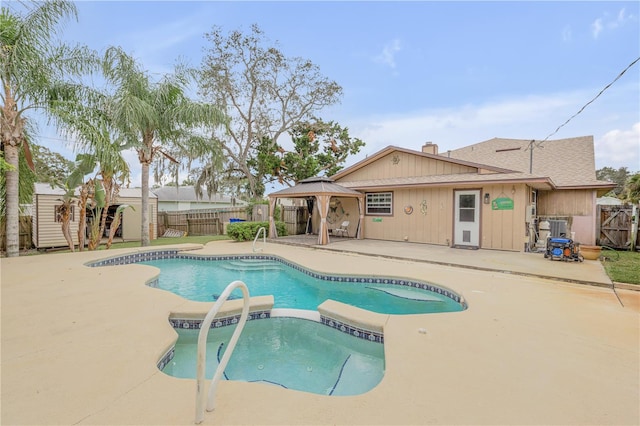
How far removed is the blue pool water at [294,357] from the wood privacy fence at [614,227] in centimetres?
1228

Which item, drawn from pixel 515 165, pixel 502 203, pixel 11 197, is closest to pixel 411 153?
pixel 502 203

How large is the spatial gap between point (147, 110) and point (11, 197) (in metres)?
4.42

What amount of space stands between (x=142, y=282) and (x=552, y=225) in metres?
13.2

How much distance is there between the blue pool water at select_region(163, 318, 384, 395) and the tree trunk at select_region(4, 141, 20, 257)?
817 centimetres

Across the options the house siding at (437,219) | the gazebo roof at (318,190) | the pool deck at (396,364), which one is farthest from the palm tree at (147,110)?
the house siding at (437,219)

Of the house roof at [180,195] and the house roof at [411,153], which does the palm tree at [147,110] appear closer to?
the house roof at [411,153]

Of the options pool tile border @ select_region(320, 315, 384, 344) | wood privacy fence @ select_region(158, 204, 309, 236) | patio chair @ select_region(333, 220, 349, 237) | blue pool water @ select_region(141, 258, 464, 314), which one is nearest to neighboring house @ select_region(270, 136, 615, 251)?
patio chair @ select_region(333, 220, 349, 237)

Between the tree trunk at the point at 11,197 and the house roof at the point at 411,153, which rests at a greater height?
the house roof at the point at 411,153

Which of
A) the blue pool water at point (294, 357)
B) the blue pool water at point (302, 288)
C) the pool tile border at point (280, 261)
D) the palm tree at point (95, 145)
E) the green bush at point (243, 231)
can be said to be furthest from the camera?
the green bush at point (243, 231)

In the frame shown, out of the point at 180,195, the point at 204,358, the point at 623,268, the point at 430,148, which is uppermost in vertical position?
the point at 430,148

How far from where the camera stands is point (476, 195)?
32.4ft

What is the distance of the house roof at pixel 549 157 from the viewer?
437 inches

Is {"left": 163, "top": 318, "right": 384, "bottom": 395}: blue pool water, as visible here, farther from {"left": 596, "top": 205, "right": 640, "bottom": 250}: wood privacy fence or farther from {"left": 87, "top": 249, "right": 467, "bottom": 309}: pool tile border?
{"left": 596, "top": 205, "right": 640, "bottom": 250}: wood privacy fence

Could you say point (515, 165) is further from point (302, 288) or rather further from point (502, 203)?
point (302, 288)
